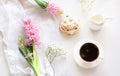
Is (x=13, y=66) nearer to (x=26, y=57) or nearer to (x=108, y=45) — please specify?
(x=26, y=57)

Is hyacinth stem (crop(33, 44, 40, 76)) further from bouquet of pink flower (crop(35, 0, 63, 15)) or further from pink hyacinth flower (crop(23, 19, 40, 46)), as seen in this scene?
bouquet of pink flower (crop(35, 0, 63, 15))

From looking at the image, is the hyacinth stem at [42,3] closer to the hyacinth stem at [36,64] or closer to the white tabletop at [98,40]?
the white tabletop at [98,40]

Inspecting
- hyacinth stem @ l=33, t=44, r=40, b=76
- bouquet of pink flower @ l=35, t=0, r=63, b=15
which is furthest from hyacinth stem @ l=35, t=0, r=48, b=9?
hyacinth stem @ l=33, t=44, r=40, b=76

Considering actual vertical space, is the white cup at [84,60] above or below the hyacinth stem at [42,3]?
below

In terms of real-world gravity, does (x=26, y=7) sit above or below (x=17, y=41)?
above

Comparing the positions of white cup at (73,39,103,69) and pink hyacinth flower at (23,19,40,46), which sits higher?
pink hyacinth flower at (23,19,40,46)

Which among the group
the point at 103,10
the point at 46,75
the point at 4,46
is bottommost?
the point at 46,75

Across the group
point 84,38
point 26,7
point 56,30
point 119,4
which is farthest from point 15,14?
point 119,4

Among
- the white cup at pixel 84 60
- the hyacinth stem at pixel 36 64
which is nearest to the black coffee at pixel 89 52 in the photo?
the white cup at pixel 84 60
